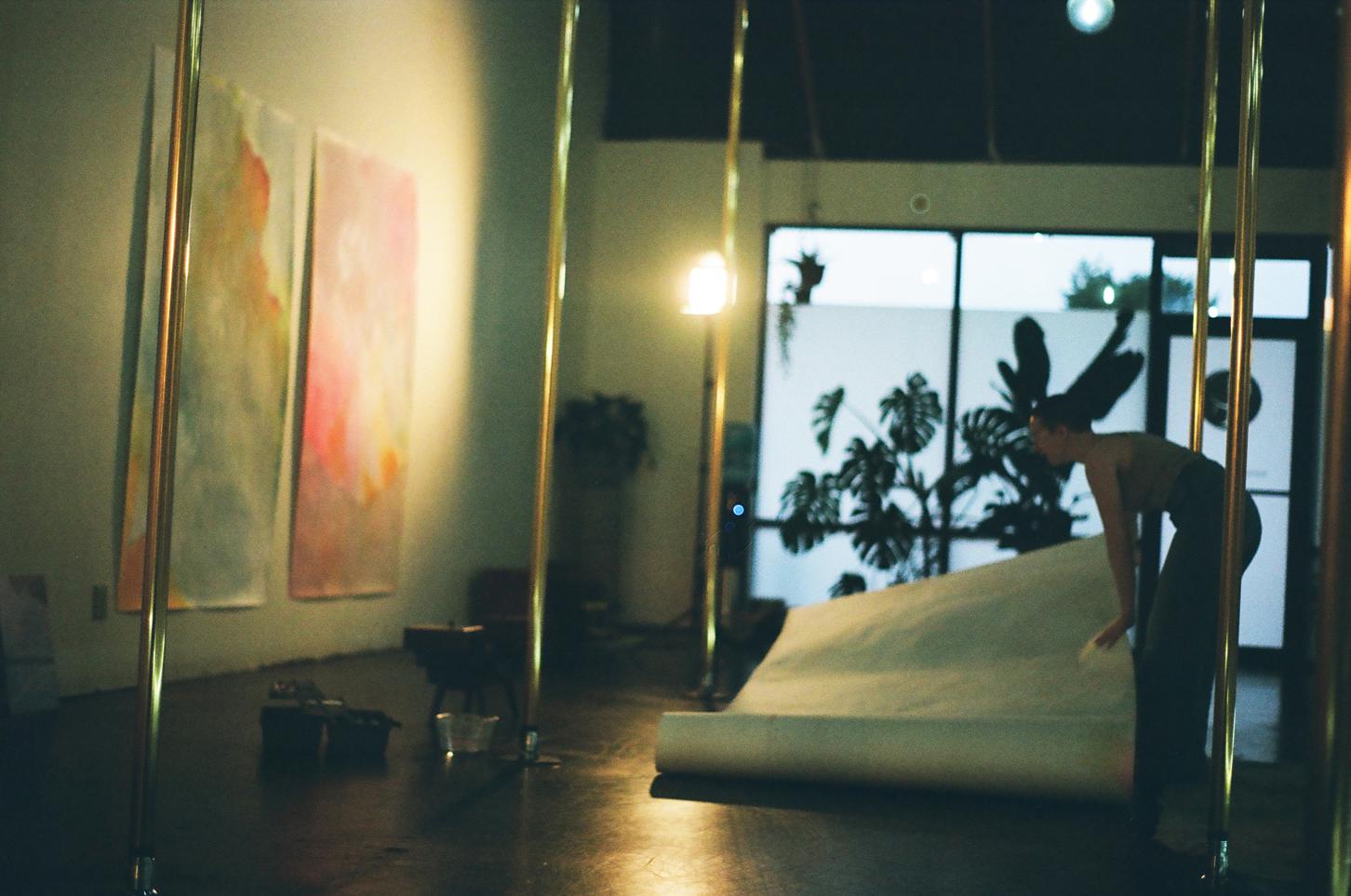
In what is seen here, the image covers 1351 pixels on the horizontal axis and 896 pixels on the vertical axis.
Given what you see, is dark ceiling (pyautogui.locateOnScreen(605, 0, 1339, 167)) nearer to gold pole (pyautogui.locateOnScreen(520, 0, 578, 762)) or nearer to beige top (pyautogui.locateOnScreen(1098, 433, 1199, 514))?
gold pole (pyautogui.locateOnScreen(520, 0, 578, 762))

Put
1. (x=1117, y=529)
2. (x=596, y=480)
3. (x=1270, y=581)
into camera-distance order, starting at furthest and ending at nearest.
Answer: (x=596, y=480), (x=1270, y=581), (x=1117, y=529)

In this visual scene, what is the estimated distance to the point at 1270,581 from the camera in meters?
9.59

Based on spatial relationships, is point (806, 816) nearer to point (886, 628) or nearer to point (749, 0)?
point (886, 628)

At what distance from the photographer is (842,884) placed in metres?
2.95

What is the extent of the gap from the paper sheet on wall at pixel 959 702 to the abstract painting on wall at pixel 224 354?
2498mm

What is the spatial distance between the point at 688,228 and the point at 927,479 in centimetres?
252

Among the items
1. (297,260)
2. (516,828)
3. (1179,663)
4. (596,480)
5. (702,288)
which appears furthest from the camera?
(596,480)

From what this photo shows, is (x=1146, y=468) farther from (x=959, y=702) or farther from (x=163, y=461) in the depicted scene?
(x=163, y=461)

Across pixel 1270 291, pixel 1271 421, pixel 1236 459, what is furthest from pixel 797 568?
pixel 1236 459

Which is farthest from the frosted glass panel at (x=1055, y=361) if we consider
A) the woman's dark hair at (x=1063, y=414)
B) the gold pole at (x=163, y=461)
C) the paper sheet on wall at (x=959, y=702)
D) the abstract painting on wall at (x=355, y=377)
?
the gold pole at (x=163, y=461)

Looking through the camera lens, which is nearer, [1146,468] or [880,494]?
[1146,468]

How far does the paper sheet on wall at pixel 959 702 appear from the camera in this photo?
3840 millimetres

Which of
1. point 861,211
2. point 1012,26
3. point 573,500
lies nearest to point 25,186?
point 573,500

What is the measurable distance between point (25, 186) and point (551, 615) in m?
4.30
